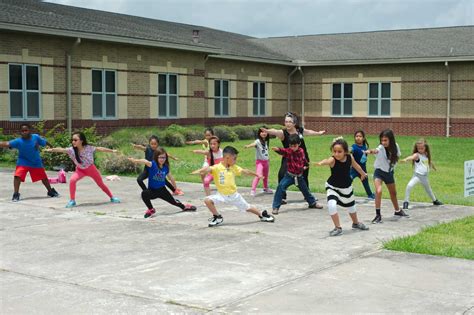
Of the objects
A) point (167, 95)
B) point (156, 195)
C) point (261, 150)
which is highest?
point (167, 95)

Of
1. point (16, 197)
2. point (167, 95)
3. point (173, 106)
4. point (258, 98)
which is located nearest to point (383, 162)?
point (16, 197)

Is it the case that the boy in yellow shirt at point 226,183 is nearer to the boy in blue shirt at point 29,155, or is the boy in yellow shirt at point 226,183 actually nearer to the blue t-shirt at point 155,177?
the blue t-shirt at point 155,177

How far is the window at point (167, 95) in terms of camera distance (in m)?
28.6

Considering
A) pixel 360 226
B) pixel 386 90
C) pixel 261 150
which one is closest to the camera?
pixel 360 226

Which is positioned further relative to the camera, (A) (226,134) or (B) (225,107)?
(B) (225,107)

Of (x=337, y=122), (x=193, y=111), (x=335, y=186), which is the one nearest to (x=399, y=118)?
(x=337, y=122)

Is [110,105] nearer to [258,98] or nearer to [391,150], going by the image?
[258,98]

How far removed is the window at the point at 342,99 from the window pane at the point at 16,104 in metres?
19.3

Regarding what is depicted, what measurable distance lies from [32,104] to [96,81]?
3.17m

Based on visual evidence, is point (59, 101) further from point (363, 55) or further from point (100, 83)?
point (363, 55)

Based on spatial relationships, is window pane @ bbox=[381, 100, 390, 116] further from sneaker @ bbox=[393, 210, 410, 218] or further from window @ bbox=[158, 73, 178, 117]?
sneaker @ bbox=[393, 210, 410, 218]

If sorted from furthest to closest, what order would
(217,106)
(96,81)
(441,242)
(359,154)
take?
(217,106), (96,81), (359,154), (441,242)

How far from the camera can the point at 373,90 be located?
35.8m

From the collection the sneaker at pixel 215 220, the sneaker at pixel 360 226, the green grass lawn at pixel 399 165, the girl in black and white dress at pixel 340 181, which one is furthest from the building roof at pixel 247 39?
the sneaker at pixel 360 226
